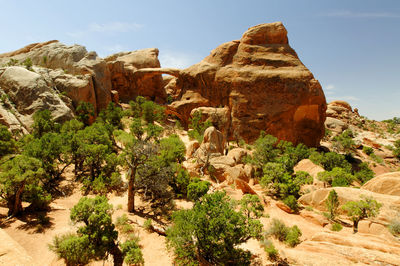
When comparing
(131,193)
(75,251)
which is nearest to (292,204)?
(131,193)

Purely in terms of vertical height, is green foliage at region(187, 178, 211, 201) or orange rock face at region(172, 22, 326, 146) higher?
orange rock face at region(172, 22, 326, 146)

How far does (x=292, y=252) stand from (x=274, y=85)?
39.4 metres

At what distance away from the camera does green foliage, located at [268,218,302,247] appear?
49.5 feet

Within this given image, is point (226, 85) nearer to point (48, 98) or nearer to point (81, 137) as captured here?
point (81, 137)

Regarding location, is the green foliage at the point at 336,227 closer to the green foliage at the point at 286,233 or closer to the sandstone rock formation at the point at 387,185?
the green foliage at the point at 286,233

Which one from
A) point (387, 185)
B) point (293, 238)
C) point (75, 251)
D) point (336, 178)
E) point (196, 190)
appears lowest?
point (293, 238)

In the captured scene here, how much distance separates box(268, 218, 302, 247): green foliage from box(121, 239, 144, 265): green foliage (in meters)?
10.9

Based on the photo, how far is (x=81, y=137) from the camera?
27016mm

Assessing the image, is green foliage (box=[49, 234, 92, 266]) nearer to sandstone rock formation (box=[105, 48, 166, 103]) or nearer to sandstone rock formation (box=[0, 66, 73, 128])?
sandstone rock formation (box=[0, 66, 73, 128])

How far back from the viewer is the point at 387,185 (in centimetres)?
2056

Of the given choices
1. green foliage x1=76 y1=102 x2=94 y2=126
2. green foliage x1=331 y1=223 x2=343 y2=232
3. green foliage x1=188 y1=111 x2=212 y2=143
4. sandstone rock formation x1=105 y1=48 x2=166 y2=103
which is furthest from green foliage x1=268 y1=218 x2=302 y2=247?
sandstone rock formation x1=105 y1=48 x2=166 y2=103

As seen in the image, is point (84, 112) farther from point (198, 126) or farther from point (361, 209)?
point (361, 209)

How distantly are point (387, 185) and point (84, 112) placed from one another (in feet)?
167

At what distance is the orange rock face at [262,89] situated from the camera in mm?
45094
